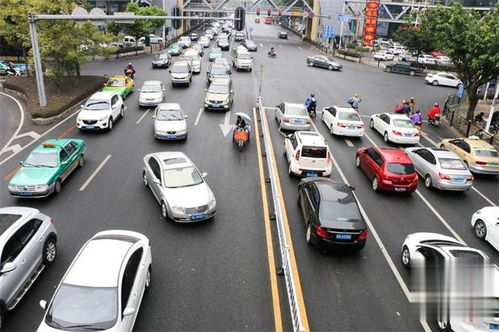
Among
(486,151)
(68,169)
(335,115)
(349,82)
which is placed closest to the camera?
(68,169)

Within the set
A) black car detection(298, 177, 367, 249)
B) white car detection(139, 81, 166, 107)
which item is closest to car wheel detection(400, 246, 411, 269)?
black car detection(298, 177, 367, 249)

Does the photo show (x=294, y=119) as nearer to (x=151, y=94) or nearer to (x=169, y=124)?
(x=169, y=124)

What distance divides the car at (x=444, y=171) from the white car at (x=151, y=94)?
57.0ft

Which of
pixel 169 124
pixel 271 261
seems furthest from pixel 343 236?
pixel 169 124

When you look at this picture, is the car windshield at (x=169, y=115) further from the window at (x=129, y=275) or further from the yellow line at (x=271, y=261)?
the window at (x=129, y=275)

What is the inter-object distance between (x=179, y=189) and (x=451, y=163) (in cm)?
1164

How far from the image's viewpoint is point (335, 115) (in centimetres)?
2492

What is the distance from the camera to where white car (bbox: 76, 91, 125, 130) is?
23078mm

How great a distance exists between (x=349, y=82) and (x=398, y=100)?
8555 millimetres

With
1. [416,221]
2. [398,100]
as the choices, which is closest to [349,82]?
[398,100]

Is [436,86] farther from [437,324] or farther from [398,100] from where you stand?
[437,324]

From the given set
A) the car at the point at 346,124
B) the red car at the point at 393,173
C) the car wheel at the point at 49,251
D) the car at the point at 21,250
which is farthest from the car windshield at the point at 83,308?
the car at the point at 346,124

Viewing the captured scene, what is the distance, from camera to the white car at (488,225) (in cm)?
1395

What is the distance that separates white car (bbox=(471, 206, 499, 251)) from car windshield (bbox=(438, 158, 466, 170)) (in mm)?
3481
